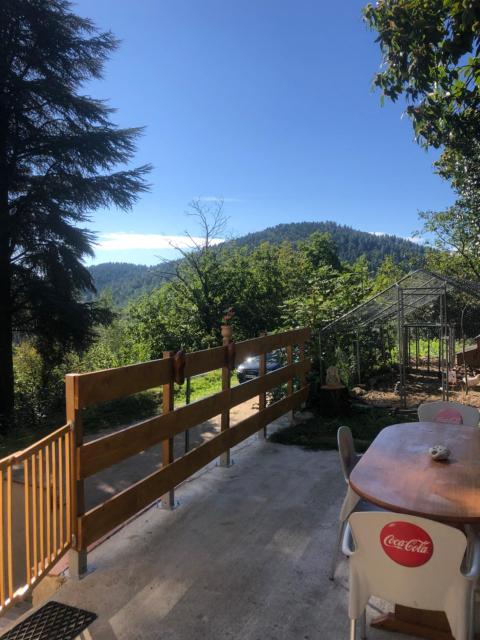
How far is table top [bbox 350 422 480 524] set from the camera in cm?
189

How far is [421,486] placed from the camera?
2092 millimetres

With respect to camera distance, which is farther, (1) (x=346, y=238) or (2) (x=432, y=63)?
(1) (x=346, y=238)

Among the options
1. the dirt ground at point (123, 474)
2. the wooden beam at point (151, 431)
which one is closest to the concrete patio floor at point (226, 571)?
the wooden beam at point (151, 431)

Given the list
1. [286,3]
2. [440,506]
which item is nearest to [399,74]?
[286,3]

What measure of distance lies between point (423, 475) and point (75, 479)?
5.97 ft

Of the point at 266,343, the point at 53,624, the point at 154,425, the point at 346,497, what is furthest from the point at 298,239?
the point at 53,624

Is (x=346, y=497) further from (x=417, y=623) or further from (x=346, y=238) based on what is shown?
(x=346, y=238)

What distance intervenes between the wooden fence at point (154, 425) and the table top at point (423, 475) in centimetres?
141

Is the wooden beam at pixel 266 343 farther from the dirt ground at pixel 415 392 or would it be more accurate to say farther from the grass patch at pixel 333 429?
the dirt ground at pixel 415 392

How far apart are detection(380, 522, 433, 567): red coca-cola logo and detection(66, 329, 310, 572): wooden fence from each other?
1630 millimetres

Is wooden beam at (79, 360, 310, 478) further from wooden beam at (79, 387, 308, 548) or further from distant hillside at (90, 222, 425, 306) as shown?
distant hillside at (90, 222, 425, 306)

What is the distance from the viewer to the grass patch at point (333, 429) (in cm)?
493

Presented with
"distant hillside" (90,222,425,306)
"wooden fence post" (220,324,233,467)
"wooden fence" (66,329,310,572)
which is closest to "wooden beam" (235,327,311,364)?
"wooden fence" (66,329,310,572)

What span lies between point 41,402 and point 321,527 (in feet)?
28.3
